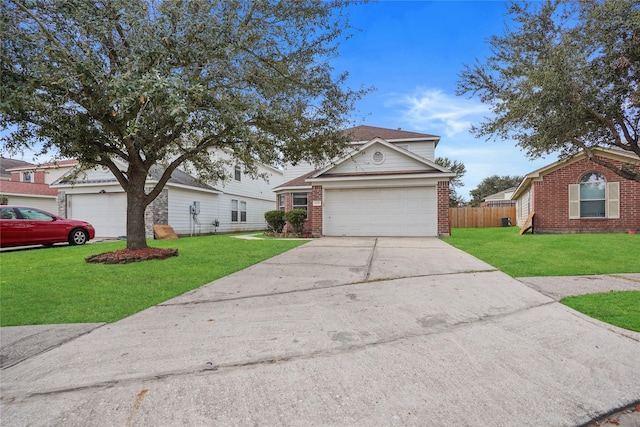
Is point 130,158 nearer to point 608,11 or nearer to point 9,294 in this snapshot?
point 9,294

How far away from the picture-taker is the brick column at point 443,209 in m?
13.5

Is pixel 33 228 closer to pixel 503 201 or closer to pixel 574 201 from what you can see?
pixel 574 201

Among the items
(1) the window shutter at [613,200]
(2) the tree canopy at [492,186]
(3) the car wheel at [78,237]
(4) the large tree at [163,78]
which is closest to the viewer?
(4) the large tree at [163,78]

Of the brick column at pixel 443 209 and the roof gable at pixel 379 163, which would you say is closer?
the brick column at pixel 443 209

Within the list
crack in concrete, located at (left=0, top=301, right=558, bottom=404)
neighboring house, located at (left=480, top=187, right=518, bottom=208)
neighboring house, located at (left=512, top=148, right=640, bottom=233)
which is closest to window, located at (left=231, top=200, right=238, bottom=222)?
neighboring house, located at (left=512, top=148, right=640, bottom=233)

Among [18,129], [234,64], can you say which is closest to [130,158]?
[18,129]

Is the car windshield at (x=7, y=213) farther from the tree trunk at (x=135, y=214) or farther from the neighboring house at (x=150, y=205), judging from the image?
the tree trunk at (x=135, y=214)

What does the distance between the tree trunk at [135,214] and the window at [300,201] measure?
990 cm

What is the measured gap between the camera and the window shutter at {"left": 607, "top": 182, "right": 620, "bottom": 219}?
574 inches

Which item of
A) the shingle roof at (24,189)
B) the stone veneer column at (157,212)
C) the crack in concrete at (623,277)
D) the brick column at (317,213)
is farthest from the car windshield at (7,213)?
the crack in concrete at (623,277)

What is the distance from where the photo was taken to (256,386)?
258 centimetres

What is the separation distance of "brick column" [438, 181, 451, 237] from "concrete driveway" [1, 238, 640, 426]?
8798 mm

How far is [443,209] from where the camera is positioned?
44.4 feet

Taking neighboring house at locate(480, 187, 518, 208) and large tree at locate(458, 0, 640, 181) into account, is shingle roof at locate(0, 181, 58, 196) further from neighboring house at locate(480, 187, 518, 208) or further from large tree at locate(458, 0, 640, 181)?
neighboring house at locate(480, 187, 518, 208)
